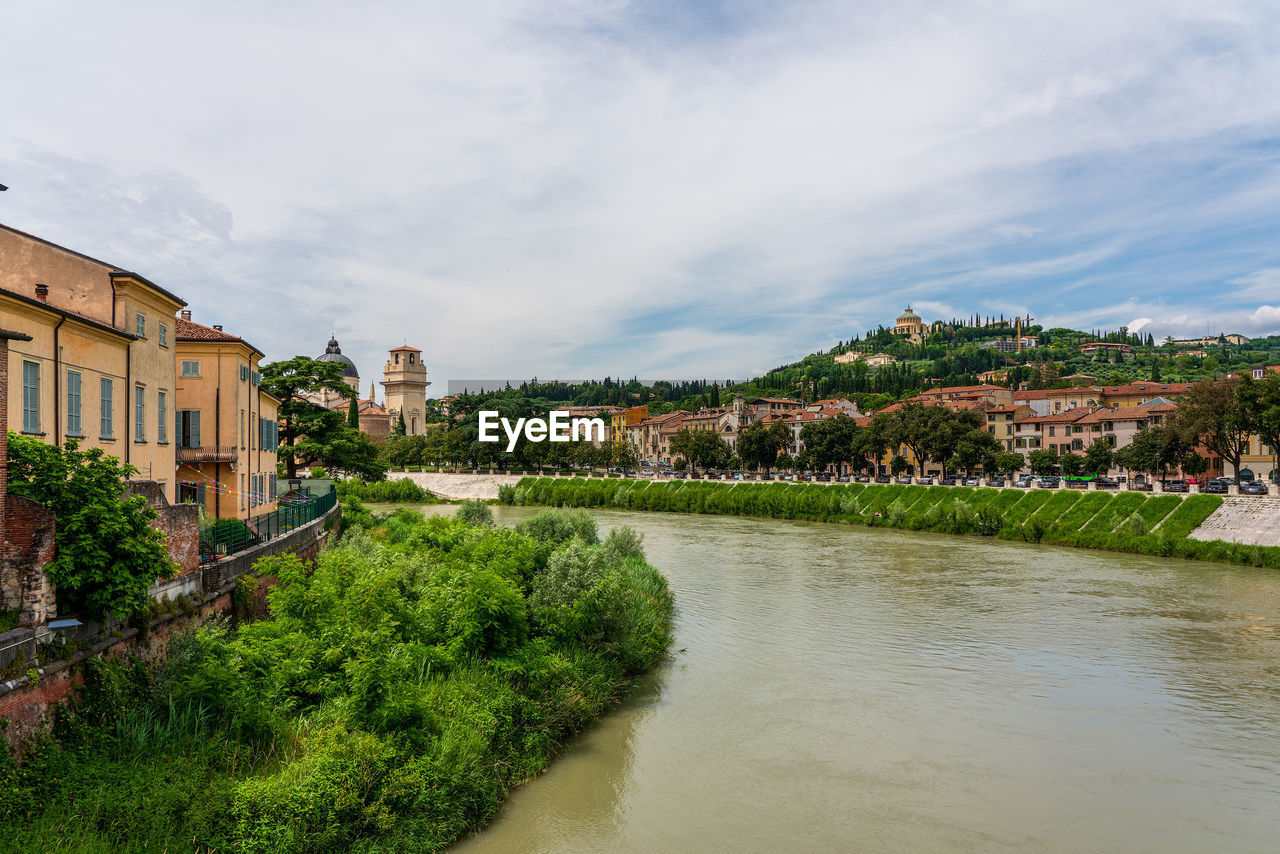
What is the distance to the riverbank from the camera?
3700cm

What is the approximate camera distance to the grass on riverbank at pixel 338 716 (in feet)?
26.8

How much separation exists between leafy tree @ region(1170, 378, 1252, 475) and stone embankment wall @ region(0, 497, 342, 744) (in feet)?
161

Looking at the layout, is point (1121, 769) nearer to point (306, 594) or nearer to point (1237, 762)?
point (1237, 762)

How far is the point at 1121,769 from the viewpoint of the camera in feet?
43.5

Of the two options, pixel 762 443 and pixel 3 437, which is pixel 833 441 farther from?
pixel 3 437

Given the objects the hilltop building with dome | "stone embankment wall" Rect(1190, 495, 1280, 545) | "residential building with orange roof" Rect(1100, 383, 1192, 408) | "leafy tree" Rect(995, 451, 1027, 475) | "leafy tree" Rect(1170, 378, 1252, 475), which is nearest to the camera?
"stone embankment wall" Rect(1190, 495, 1280, 545)

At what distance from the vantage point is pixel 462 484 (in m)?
82.8

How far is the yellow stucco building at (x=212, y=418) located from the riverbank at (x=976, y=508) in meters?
36.6

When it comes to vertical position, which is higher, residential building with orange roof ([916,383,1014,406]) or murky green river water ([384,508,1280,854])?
residential building with orange roof ([916,383,1014,406])

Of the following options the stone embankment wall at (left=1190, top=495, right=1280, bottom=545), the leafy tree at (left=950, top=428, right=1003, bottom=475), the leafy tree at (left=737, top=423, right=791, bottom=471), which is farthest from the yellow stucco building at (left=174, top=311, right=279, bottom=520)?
the leafy tree at (left=737, top=423, right=791, bottom=471)

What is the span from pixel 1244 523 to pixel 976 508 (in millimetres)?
12970

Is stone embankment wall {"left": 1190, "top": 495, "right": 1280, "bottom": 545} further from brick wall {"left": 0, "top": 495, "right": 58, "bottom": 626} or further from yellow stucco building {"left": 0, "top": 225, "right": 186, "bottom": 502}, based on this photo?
brick wall {"left": 0, "top": 495, "right": 58, "bottom": 626}

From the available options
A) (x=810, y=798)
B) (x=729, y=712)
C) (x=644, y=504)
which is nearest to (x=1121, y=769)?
(x=810, y=798)

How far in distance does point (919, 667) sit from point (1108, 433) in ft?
228
